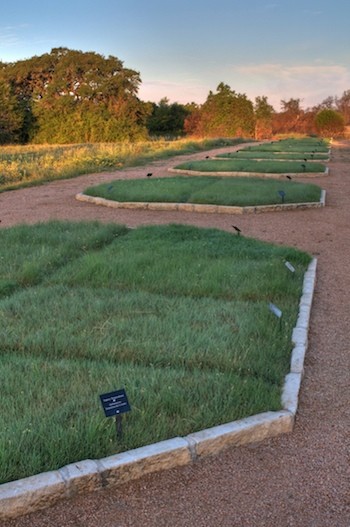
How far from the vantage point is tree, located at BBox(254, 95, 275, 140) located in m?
48.9

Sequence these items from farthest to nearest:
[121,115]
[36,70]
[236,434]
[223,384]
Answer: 1. [36,70]
2. [121,115]
3. [223,384]
4. [236,434]

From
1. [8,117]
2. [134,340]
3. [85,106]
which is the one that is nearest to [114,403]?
[134,340]

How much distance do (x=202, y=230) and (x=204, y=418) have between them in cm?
474

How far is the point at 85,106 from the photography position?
44.6 meters

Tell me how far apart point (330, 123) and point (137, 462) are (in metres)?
52.9

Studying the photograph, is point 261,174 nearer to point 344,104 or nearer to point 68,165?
point 68,165

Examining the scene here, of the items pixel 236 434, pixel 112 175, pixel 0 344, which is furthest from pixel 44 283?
pixel 112 175

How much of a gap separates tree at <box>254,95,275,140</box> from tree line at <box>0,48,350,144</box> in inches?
3.5

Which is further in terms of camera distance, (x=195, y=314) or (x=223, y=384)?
(x=195, y=314)

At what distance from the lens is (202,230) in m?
7.29

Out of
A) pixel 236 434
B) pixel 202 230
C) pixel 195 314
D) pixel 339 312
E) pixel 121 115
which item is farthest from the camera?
pixel 121 115

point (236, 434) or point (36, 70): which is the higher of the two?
point (36, 70)

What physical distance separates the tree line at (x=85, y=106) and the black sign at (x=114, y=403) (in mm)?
40193

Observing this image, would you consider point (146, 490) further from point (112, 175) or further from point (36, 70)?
point (36, 70)
